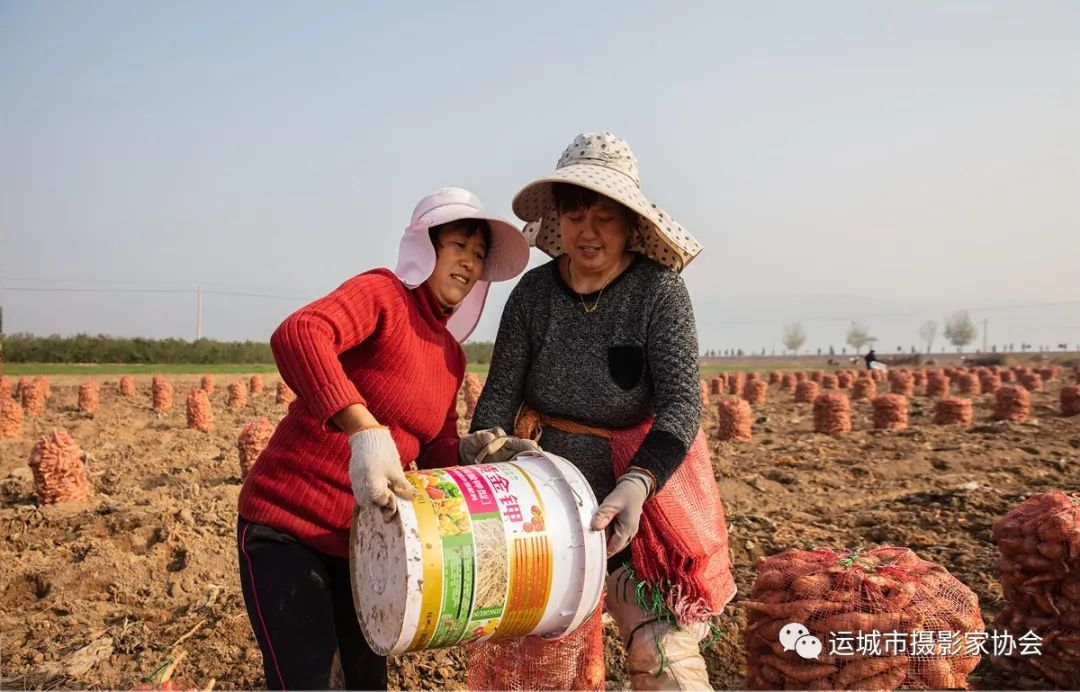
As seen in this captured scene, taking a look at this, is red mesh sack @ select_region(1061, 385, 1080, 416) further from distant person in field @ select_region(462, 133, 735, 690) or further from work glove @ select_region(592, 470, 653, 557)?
work glove @ select_region(592, 470, 653, 557)

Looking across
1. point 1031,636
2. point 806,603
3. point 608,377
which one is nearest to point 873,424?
point 1031,636

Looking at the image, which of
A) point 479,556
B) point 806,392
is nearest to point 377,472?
point 479,556

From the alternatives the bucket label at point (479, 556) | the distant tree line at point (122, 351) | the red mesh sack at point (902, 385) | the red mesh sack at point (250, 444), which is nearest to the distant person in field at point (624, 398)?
the bucket label at point (479, 556)

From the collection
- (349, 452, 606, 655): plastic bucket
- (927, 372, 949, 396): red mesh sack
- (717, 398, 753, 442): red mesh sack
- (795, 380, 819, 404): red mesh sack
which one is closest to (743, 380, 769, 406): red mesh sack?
(795, 380, 819, 404): red mesh sack

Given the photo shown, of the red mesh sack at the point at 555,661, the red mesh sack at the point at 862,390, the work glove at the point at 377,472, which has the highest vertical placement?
the work glove at the point at 377,472

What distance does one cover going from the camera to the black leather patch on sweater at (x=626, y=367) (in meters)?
2.79

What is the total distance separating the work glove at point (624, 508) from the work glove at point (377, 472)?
57cm

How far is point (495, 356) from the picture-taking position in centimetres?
306

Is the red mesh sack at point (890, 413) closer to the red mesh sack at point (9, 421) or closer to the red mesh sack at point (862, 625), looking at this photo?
the red mesh sack at point (862, 625)

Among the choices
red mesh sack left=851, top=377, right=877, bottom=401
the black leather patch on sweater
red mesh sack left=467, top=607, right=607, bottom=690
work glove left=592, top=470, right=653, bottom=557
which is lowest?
red mesh sack left=467, top=607, right=607, bottom=690

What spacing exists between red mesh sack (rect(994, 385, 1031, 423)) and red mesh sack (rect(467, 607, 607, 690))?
633 inches

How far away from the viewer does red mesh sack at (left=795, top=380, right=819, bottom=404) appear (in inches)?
894

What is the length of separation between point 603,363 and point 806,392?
836 inches

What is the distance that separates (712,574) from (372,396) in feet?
4.17
